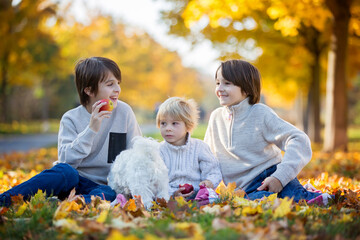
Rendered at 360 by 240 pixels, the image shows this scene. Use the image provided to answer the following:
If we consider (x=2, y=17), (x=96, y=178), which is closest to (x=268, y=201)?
(x=96, y=178)

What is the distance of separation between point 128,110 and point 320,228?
2.21 meters

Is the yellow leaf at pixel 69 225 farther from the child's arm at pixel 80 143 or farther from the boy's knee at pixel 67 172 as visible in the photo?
the child's arm at pixel 80 143

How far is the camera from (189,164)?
3.45 meters

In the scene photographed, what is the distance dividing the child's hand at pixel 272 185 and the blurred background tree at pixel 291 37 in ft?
18.0

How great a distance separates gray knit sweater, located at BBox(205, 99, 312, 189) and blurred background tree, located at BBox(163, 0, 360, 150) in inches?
193

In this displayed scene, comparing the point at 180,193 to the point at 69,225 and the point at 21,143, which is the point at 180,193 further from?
the point at 21,143

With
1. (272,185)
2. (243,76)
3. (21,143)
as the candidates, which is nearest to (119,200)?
(272,185)

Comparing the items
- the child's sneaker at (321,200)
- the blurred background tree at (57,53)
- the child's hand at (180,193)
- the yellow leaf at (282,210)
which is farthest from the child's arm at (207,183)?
the blurred background tree at (57,53)

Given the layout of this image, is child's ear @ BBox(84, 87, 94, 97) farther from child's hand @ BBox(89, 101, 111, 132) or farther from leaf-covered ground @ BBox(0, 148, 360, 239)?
leaf-covered ground @ BBox(0, 148, 360, 239)

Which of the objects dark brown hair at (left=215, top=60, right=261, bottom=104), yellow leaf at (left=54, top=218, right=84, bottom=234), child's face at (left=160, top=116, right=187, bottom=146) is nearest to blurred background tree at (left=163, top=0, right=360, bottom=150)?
dark brown hair at (left=215, top=60, right=261, bottom=104)

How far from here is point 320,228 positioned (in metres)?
2.14

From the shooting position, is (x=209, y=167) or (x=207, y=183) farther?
(x=209, y=167)

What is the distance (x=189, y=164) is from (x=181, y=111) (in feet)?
1.59

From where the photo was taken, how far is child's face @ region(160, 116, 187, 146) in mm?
3445
